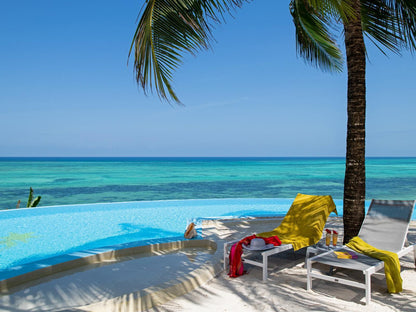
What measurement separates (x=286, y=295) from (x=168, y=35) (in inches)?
113

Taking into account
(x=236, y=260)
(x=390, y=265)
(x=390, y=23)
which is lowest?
(x=236, y=260)

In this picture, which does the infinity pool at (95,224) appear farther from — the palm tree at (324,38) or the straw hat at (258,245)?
the palm tree at (324,38)

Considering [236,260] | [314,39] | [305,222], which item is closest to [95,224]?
[236,260]

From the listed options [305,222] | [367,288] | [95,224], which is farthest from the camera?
[95,224]

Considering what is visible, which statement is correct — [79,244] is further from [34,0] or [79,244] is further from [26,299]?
[34,0]

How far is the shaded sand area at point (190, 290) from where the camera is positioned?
10.3ft

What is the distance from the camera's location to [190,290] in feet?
11.8

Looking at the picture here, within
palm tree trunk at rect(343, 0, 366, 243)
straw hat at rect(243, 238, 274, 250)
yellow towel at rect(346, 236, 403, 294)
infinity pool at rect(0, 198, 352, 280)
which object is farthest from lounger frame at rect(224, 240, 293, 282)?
infinity pool at rect(0, 198, 352, 280)

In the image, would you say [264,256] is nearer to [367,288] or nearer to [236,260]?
[236,260]

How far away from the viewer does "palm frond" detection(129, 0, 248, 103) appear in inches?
131

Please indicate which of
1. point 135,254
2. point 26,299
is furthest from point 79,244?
point 26,299

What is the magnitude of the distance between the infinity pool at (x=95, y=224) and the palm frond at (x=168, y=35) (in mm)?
2930

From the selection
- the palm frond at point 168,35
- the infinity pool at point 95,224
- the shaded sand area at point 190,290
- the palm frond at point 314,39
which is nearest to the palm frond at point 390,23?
the palm frond at point 314,39

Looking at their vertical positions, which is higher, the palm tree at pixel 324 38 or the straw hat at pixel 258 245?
the palm tree at pixel 324 38
